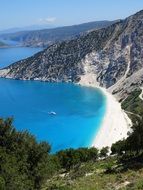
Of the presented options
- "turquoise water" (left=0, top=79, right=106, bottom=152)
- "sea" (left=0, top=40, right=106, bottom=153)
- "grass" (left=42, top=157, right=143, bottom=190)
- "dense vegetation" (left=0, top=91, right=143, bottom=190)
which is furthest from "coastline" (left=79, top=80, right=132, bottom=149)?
"grass" (left=42, top=157, right=143, bottom=190)

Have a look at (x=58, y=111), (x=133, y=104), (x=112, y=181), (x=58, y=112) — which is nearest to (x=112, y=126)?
(x=133, y=104)

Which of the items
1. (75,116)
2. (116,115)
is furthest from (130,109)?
(75,116)

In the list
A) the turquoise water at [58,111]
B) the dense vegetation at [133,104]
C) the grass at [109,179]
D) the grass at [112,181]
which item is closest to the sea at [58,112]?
the turquoise water at [58,111]

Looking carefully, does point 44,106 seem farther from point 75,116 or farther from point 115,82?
point 115,82

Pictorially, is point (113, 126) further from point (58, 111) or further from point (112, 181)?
point (112, 181)

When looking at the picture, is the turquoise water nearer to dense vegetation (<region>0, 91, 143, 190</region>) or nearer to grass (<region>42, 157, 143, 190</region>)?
dense vegetation (<region>0, 91, 143, 190</region>)

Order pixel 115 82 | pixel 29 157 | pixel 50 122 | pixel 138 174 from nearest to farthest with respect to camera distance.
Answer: pixel 138 174
pixel 29 157
pixel 50 122
pixel 115 82
